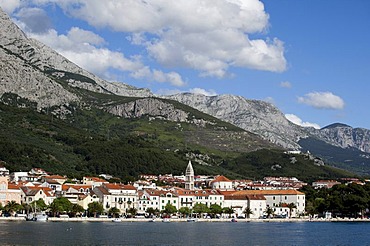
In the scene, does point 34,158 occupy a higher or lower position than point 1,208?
higher

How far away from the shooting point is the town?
12038 centimetres

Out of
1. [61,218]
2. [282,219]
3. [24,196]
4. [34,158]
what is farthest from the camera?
[34,158]

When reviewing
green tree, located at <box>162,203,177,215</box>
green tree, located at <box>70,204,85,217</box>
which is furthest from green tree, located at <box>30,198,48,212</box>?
green tree, located at <box>162,203,177,215</box>

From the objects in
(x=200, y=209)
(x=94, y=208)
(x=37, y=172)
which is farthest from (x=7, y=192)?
(x=200, y=209)

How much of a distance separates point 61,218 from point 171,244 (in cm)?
5172

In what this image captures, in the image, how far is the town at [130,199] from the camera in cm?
12038

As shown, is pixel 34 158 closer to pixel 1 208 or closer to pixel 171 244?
pixel 1 208

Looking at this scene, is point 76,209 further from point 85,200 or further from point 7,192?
point 7,192

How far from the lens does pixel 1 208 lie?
113562mm

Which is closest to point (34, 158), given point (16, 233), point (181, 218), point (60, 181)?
point (60, 181)

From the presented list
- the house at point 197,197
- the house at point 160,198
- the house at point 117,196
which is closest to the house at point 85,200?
the house at point 117,196

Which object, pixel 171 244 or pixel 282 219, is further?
pixel 282 219

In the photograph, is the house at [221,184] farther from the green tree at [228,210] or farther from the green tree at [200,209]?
the green tree at [200,209]

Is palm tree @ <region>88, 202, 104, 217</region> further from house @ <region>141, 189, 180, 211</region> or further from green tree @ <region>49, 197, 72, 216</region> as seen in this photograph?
house @ <region>141, 189, 180, 211</region>
